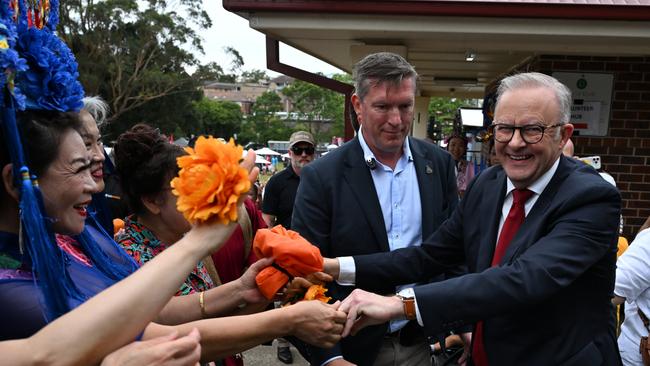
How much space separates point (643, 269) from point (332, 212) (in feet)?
5.87

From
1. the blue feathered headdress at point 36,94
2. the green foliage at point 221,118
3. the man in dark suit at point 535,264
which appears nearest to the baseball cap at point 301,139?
the man in dark suit at point 535,264

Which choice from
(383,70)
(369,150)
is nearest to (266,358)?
(369,150)

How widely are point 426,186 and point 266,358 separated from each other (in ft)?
11.7

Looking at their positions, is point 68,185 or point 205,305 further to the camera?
point 205,305

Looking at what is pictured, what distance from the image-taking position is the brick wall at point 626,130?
4883 mm

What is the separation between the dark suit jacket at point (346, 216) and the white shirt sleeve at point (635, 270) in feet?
3.91

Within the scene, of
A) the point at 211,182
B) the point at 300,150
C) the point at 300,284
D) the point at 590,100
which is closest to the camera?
the point at 211,182

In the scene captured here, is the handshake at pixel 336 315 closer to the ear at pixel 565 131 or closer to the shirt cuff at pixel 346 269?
the shirt cuff at pixel 346 269

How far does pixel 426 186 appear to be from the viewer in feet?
8.60

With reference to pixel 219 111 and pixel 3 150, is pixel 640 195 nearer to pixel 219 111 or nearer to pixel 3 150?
pixel 3 150

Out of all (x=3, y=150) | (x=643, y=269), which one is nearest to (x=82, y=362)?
(x=3, y=150)

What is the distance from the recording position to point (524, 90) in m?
2.03

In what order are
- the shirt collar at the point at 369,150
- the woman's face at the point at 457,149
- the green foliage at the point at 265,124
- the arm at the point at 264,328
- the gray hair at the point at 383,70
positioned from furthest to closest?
the green foliage at the point at 265,124 < the woman's face at the point at 457,149 < the shirt collar at the point at 369,150 < the gray hair at the point at 383,70 < the arm at the point at 264,328

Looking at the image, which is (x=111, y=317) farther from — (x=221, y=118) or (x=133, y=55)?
(x=221, y=118)
